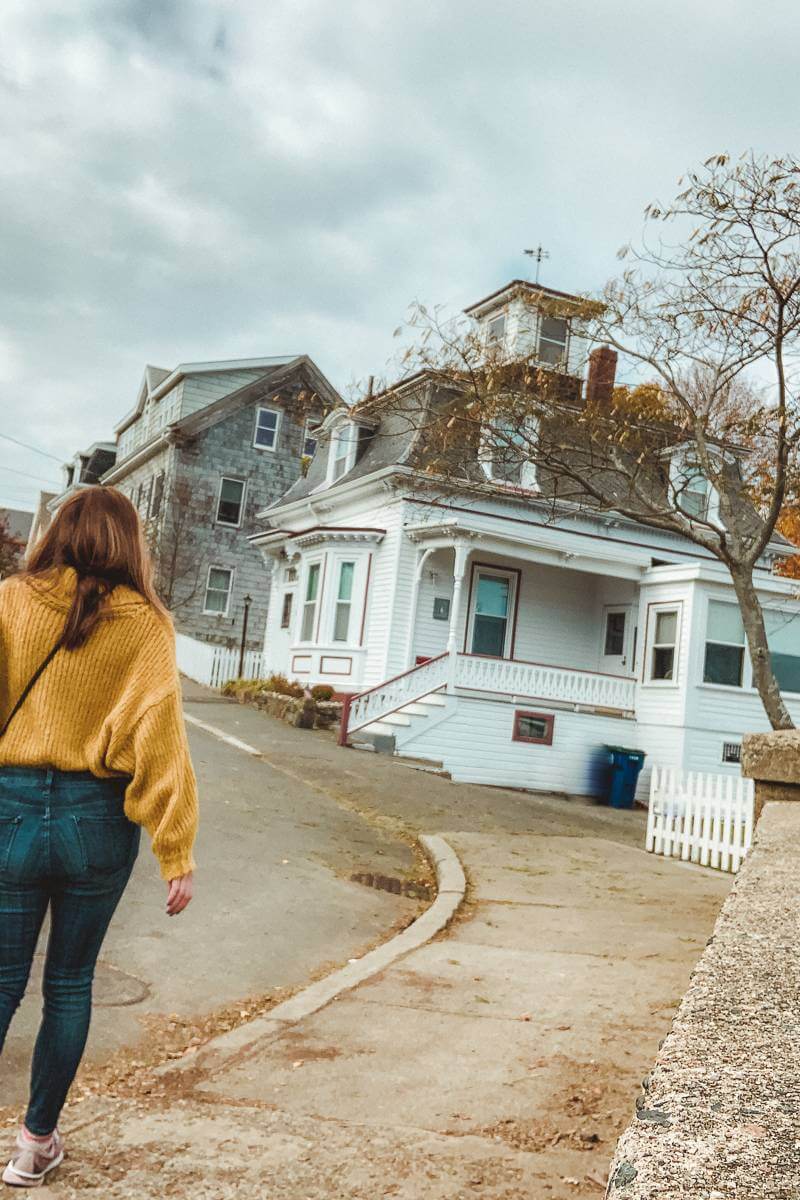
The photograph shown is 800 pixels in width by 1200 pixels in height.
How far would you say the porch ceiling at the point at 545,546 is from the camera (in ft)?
69.5

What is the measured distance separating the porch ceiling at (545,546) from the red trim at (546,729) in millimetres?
3233

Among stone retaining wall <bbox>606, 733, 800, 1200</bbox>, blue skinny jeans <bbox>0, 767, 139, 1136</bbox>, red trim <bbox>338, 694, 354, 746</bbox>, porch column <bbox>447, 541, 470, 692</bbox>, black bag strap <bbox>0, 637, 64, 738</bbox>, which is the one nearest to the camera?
stone retaining wall <bbox>606, 733, 800, 1200</bbox>

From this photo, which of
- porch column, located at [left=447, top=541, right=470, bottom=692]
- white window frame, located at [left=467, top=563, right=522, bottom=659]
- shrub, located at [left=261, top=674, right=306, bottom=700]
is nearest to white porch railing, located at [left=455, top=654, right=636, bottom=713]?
porch column, located at [left=447, top=541, right=470, bottom=692]

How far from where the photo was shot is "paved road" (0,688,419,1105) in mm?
5293

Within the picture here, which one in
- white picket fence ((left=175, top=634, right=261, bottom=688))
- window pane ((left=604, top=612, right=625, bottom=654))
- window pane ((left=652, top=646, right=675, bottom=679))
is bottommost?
white picket fence ((left=175, top=634, right=261, bottom=688))

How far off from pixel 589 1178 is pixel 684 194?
385 inches

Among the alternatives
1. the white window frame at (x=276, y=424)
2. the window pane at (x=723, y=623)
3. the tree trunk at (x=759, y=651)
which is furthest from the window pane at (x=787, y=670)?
the white window frame at (x=276, y=424)

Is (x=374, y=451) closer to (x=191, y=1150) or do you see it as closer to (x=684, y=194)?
(x=684, y=194)

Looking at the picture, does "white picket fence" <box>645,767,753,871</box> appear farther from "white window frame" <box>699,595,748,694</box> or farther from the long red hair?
the long red hair

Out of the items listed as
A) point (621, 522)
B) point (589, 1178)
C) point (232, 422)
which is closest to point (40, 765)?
point (589, 1178)

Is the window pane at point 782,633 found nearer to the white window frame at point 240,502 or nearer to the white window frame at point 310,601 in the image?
the white window frame at point 310,601

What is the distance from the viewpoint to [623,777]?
20438 millimetres

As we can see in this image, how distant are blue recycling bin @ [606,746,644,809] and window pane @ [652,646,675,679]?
210cm

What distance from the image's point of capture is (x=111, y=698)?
11.1 ft
